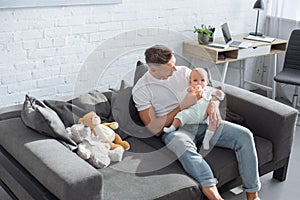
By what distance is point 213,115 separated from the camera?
2354 mm

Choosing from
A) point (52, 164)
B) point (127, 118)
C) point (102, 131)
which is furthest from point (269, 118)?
point (52, 164)

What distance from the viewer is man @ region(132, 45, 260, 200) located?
2277mm

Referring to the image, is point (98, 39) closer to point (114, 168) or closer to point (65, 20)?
point (65, 20)

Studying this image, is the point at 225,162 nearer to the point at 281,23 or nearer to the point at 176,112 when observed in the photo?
the point at 176,112

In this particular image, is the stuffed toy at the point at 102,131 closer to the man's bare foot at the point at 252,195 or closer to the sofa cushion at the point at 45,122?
the sofa cushion at the point at 45,122

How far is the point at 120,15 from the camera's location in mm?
3289

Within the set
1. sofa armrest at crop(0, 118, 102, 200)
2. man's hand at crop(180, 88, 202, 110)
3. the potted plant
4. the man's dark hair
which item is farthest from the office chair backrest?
sofa armrest at crop(0, 118, 102, 200)

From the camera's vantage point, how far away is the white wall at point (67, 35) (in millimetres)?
2855

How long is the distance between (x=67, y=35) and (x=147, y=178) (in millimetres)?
1479

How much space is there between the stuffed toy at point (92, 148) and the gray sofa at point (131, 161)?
40 mm

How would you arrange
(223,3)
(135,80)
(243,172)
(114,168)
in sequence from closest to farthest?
(114,168) → (243,172) → (135,80) → (223,3)

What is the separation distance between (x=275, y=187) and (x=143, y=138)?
903mm

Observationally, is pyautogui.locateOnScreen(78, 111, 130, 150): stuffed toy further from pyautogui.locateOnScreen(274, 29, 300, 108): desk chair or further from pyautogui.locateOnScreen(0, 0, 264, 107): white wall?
pyautogui.locateOnScreen(274, 29, 300, 108): desk chair

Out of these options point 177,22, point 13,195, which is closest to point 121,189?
point 13,195
